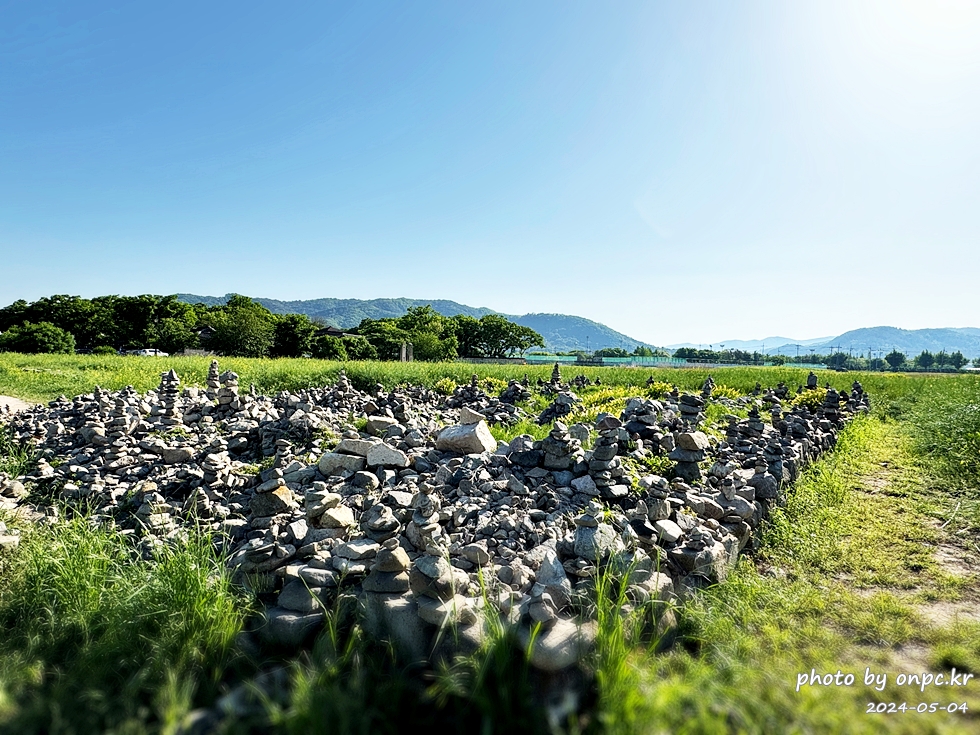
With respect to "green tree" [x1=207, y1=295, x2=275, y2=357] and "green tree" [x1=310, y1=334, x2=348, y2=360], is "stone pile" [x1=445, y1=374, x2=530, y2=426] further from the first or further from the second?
"green tree" [x1=207, y1=295, x2=275, y2=357]

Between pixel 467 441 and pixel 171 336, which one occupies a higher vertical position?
pixel 171 336

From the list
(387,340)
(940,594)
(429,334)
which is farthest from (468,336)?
(940,594)

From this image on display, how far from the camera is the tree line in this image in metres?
47.6

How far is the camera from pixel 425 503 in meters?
3.35

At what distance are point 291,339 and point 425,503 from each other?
56936 mm

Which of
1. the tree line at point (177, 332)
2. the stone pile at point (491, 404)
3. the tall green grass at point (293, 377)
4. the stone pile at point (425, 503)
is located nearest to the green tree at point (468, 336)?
the tree line at point (177, 332)

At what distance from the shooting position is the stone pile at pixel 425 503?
2547 mm

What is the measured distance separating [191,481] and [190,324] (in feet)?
198

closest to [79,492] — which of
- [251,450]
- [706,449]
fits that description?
[251,450]

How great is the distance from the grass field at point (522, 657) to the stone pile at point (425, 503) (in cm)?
21

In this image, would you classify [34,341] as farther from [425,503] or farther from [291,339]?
[425,503]

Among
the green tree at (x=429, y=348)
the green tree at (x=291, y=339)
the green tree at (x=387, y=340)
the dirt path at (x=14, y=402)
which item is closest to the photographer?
the dirt path at (x=14, y=402)

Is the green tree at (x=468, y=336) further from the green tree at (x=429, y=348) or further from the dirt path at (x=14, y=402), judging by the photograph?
the dirt path at (x=14, y=402)

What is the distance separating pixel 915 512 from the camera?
15.7 feet
